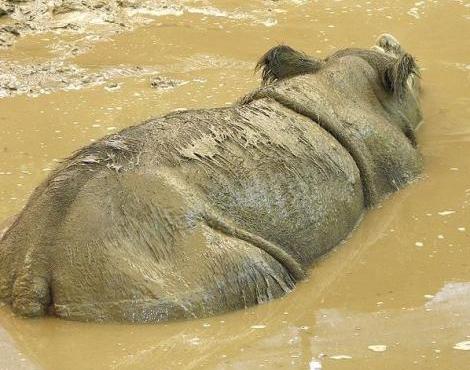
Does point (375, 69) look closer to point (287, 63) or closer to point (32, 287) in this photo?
point (287, 63)

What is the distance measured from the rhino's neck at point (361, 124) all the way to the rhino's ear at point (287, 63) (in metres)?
0.28

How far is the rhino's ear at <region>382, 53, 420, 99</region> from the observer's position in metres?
6.57

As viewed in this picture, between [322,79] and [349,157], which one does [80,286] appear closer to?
[349,157]

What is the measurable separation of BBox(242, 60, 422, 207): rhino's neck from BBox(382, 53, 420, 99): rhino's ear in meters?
0.16

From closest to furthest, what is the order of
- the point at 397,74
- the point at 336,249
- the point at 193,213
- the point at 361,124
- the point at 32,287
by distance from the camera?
the point at 32,287 → the point at 193,213 → the point at 336,249 → the point at 361,124 → the point at 397,74

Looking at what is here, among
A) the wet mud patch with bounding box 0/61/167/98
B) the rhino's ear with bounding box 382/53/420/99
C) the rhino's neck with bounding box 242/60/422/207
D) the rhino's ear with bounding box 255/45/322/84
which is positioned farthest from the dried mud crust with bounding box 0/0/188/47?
the rhino's neck with bounding box 242/60/422/207

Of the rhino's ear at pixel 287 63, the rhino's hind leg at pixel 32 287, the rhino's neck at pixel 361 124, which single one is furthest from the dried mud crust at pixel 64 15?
the rhino's hind leg at pixel 32 287

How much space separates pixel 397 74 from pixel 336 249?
176cm

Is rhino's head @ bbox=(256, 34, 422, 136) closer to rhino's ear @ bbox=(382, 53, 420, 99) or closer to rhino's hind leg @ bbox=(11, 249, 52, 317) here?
rhino's ear @ bbox=(382, 53, 420, 99)

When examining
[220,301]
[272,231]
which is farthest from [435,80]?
[220,301]

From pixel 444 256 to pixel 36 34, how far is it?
5.80 metres

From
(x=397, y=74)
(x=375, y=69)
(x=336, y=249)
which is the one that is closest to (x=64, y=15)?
(x=375, y=69)

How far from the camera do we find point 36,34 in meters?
9.57

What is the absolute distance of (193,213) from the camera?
4504 millimetres
